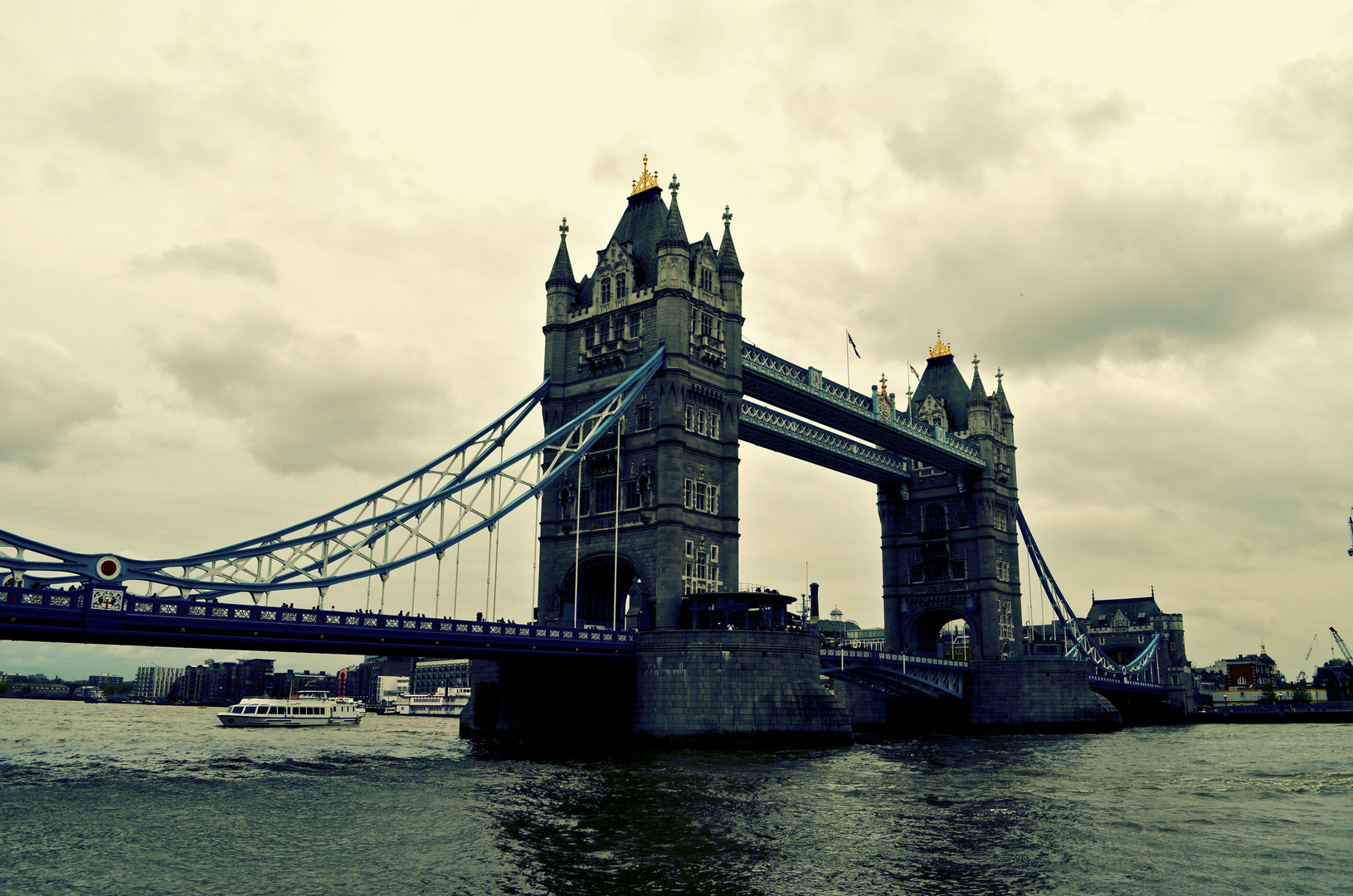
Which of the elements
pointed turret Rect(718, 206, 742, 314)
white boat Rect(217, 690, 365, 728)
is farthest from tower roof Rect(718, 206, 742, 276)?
white boat Rect(217, 690, 365, 728)

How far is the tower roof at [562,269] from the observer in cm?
7688

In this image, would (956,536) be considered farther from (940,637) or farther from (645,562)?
(645,562)

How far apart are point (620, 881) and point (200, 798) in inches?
823

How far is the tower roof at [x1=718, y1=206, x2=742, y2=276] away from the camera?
7456 cm

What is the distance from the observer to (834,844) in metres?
28.5

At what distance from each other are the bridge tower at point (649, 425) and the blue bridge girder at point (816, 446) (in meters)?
5.89

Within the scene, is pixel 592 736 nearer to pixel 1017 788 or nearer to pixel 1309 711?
pixel 1017 788

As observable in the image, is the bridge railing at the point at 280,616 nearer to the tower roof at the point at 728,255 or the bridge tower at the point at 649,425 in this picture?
the bridge tower at the point at 649,425

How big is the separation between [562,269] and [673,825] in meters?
53.9

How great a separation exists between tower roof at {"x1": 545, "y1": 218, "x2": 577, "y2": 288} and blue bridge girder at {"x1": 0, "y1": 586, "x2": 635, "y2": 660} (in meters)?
28.8

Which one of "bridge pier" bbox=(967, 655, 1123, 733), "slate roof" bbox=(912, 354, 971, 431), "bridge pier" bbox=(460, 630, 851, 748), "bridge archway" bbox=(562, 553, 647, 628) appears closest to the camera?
"bridge pier" bbox=(460, 630, 851, 748)

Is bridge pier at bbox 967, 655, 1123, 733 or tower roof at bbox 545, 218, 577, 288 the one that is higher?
tower roof at bbox 545, 218, 577, 288

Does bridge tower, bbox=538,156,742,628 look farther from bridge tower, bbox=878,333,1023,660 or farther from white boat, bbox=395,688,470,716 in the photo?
white boat, bbox=395,688,470,716

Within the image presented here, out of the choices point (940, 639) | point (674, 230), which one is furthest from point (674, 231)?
point (940, 639)
